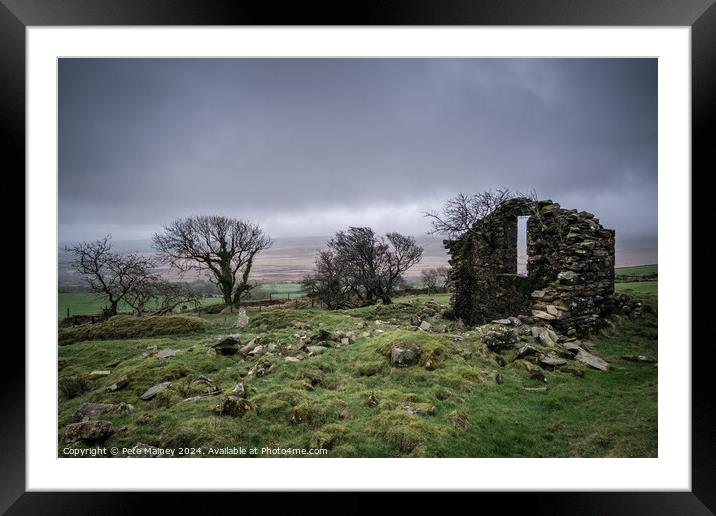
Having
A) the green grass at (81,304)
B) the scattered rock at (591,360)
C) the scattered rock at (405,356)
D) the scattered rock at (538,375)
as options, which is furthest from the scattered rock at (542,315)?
the green grass at (81,304)

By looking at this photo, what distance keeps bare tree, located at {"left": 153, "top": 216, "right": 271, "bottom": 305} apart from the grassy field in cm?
88

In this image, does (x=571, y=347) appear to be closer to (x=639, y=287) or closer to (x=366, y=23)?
(x=639, y=287)

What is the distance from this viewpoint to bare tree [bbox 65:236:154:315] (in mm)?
3000

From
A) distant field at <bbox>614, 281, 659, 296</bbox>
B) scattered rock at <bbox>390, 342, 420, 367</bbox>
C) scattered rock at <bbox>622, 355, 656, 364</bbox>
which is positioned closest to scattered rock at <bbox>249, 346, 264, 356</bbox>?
scattered rock at <bbox>390, 342, 420, 367</bbox>

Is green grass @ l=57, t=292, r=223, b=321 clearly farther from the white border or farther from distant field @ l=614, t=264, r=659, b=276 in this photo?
distant field @ l=614, t=264, r=659, b=276

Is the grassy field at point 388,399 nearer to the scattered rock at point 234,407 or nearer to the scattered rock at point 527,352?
the scattered rock at point 234,407

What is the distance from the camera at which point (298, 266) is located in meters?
3.49

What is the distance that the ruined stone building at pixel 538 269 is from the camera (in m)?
3.45

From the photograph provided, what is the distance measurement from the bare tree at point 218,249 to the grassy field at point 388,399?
0.88 m

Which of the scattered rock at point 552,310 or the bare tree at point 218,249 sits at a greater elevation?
the bare tree at point 218,249

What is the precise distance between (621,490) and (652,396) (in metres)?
1.05

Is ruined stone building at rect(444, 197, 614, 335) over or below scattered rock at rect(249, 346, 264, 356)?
over

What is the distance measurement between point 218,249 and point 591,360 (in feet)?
16.5
